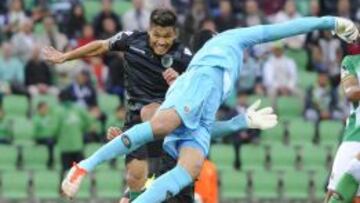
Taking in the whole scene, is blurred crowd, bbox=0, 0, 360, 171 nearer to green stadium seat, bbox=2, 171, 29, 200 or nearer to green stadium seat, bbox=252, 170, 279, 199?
green stadium seat, bbox=252, 170, 279, 199

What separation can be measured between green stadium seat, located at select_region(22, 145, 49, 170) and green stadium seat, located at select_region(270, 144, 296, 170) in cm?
330

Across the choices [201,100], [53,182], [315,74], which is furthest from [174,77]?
[315,74]

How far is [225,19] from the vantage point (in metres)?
22.4

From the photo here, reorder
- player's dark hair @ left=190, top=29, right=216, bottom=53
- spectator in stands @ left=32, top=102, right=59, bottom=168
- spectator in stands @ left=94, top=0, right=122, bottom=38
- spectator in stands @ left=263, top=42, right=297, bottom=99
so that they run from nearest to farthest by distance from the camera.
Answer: player's dark hair @ left=190, top=29, right=216, bottom=53
spectator in stands @ left=32, top=102, right=59, bottom=168
spectator in stands @ left=263, top=42, right=297, bottom=99
spectator in stands @ left=94, top=0, right=122, bottom=38

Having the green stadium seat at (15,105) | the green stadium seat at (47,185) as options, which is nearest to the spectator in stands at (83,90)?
the green stadium seat at (15,105)

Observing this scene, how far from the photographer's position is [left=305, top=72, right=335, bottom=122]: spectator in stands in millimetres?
21422

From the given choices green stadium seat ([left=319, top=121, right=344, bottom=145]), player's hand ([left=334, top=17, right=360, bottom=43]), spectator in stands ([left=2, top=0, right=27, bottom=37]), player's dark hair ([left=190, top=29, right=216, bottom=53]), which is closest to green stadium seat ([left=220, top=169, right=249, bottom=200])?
green stadium seat ([left=319, top=121, right=344, bottom=145])

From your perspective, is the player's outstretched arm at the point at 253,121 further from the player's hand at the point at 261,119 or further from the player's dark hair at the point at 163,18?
the player's dark hair at the point at 163,18

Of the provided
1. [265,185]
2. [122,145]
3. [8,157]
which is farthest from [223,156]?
[122,145]

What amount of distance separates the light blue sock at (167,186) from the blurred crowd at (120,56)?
31.5 ft

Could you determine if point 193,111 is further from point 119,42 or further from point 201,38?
point 201,38

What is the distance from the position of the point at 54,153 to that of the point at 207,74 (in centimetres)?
977

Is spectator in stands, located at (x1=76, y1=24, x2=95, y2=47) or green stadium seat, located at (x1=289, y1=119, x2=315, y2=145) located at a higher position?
spectator in stands, located at (x1=76, y1=24, x2=95, y2=47)

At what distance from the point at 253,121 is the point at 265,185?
29.3ft
